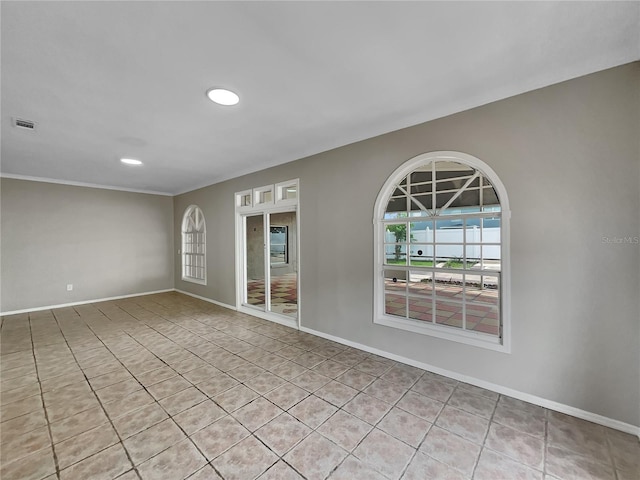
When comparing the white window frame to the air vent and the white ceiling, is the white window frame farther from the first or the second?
the air vent

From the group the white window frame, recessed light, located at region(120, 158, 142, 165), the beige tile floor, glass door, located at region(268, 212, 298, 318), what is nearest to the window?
glass door, located at region(268, 212, 298, 318)

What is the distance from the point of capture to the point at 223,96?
2281 mm

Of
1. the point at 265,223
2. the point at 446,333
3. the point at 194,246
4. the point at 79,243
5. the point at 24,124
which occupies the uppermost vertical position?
the point at 24,124

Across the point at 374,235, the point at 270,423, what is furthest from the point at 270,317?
the point at 270,423

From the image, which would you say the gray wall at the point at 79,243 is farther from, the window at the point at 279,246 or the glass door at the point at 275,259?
the window at the point at 279,246

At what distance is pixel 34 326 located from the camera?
4.16 meters

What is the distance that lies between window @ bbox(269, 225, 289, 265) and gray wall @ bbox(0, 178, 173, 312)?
11.0 feet

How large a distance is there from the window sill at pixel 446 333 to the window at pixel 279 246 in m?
6.80

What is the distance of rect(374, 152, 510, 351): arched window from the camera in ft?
7.83

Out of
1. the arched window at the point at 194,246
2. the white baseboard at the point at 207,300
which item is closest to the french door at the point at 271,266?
the white baseboard at the point at 207,300

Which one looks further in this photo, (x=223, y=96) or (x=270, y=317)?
(x=270, y=317)

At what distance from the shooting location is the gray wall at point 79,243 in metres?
4.88

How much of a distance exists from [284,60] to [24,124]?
298 cm

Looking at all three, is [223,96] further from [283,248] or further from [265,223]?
[283,248]
